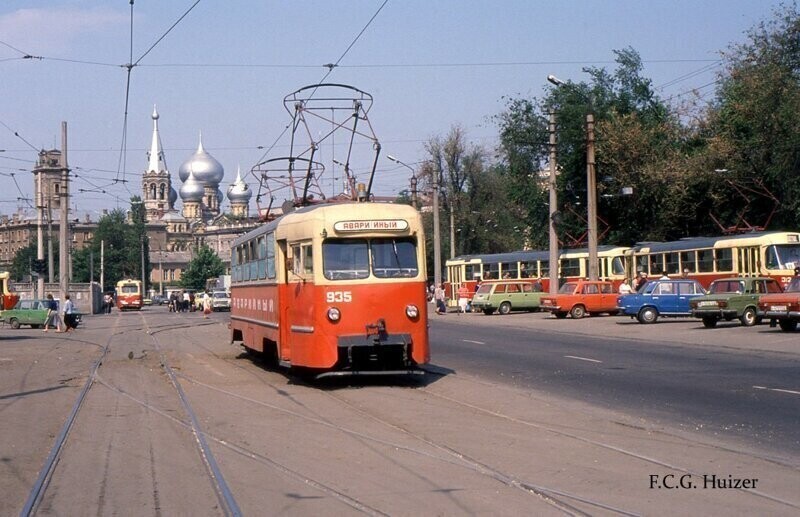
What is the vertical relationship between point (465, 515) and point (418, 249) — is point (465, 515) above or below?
below

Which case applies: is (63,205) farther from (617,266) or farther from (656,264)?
(656,264)

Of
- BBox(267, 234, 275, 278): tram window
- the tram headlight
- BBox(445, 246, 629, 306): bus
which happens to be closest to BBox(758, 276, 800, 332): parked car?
BBox(267, 234, 275, 278): tram window

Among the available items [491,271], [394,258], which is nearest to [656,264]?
[491,271]

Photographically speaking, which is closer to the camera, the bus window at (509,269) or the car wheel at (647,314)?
the car wheel at (647,314)

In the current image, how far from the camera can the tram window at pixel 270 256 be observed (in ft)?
62.0

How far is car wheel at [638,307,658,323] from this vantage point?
37.1 meters

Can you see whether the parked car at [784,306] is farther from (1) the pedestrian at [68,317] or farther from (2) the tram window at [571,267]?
(1) the pedestrian at [68,317]

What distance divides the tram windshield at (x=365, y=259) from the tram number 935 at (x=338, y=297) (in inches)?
10.4

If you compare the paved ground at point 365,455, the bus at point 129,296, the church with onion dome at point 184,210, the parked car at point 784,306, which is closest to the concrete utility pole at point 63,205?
the parked car at point 784,306

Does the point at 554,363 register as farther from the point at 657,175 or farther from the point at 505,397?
the point at 657,175

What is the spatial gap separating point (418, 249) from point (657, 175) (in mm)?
42171

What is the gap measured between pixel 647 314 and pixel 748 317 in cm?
464

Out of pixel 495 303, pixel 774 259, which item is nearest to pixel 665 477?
pixel 774 259

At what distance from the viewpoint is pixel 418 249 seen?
→ 1705 centimetres
